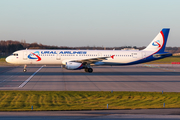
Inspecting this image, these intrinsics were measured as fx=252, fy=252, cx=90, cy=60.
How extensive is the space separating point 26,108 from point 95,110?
501 cm

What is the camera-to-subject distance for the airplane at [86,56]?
46281mm

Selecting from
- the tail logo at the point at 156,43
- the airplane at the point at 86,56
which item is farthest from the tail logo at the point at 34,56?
the tail logo at the point at 156,43

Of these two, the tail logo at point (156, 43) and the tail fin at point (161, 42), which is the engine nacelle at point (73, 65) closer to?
the tail fin at point (161, 42)

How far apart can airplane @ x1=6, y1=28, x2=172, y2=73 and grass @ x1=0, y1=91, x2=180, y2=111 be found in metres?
20.7

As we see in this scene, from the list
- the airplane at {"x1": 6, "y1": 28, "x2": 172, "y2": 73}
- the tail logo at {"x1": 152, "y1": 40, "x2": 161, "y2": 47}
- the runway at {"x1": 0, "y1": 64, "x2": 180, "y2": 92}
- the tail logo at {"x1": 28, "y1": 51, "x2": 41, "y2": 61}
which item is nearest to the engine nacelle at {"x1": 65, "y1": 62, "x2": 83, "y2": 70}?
the airplane at {"x1": 6, "y1": 28, "x2": 172, "y2": 73}

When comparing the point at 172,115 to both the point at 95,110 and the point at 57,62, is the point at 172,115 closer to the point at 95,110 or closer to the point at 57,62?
the point at 95,110

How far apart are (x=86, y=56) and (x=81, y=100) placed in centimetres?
2663

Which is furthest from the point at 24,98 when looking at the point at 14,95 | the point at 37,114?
the point at 37,114

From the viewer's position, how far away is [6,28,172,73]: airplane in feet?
152

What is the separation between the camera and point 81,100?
21766 mm

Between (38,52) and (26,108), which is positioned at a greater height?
(38,52)

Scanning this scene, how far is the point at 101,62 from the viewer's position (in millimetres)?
47594

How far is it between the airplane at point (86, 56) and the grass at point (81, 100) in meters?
20.7

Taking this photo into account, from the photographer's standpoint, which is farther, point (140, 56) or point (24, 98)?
point (140, 56)
